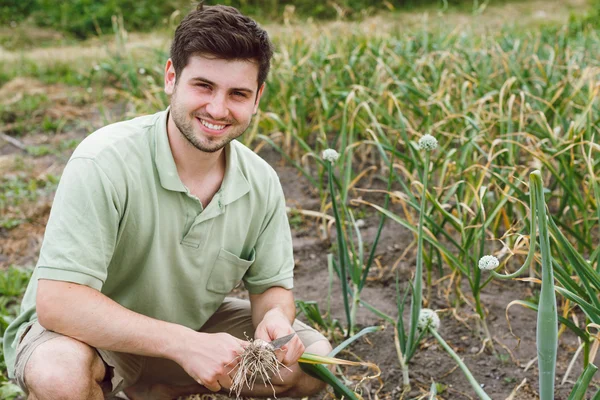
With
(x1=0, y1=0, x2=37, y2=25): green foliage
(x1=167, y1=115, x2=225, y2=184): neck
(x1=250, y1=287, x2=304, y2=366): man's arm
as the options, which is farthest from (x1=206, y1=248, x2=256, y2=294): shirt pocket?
(x1=0, y1=0, x2=37, y2=25): green foliage

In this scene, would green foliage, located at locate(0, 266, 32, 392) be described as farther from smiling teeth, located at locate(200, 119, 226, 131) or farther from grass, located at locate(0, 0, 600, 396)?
smiling teeth, located at locate(200, 119, 226, 131)

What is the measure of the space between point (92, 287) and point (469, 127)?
197cm

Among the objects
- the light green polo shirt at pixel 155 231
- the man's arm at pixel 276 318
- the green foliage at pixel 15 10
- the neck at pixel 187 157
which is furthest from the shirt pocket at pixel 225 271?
the green foliage at pixel 15 10

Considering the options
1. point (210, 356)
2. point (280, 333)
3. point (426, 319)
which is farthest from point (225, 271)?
point (426, 319)

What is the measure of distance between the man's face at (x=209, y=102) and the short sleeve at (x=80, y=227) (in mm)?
281

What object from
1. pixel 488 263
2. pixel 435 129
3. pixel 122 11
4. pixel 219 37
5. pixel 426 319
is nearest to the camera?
pixel 488 263

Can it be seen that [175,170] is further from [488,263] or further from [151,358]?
[488,263]

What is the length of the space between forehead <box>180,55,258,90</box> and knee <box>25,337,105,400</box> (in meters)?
0.79

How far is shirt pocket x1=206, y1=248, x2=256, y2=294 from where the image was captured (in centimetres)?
222

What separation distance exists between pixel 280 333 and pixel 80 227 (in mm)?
620

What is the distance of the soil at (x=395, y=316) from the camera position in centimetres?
247

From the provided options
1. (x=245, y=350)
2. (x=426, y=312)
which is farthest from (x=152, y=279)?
(x=426, y=312)

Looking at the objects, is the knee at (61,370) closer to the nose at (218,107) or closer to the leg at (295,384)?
the leg at (295,384)

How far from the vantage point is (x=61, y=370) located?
1.90 m
